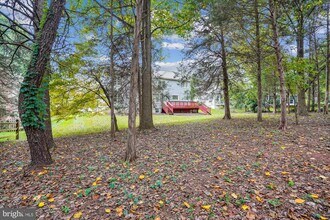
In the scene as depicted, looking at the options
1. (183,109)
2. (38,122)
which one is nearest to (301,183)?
(38,122)

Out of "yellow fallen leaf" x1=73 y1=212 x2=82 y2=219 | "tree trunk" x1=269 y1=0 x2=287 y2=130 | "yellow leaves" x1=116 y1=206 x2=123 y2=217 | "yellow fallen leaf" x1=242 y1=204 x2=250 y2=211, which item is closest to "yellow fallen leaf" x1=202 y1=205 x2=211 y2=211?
"yellow fallen leaf" x1=242 y1=204 x2=250 y2=211

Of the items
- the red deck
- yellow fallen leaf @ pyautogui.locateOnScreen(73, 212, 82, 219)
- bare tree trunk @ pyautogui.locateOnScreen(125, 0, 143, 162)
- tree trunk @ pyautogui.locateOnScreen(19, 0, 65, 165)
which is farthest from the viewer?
the red deck

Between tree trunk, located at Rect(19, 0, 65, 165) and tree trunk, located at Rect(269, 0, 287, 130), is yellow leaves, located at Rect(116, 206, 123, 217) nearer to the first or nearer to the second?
tree trunk, located at Rect(19, 0, 65, 165)

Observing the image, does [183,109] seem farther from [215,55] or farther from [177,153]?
[177,153]

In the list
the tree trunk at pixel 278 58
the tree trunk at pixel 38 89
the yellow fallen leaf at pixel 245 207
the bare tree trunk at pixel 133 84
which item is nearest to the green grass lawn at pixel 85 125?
the tree trunk at pixel 38 89

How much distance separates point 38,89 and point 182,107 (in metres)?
23.6

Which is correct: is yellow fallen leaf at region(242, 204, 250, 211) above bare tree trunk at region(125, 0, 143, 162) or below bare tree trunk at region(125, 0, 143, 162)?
below

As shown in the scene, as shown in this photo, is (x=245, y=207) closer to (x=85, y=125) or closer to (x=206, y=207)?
(x=206, y=207)

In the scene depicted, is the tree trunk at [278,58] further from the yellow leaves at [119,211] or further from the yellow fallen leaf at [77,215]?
the yellow fallen leaf at [77,215]

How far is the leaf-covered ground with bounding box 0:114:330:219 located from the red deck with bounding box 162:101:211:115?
69.3ft

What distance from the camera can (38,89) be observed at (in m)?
4.54

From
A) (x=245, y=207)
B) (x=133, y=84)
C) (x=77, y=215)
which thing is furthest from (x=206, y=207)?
(x=133, y=84)

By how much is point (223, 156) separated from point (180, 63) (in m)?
9.51

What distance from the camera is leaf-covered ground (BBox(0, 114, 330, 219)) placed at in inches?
115
